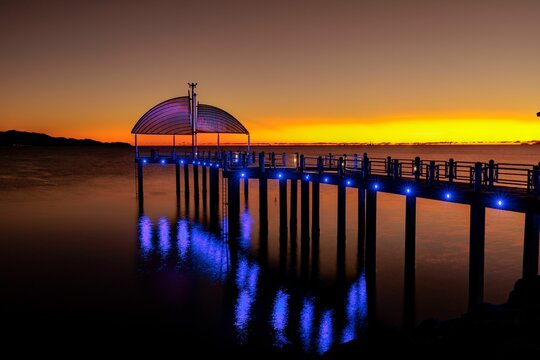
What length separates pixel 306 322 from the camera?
15.8 meters

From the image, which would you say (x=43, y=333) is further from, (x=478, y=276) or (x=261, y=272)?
(x=478, y=276)

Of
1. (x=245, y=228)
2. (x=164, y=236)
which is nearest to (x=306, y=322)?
(x=164, y=236)

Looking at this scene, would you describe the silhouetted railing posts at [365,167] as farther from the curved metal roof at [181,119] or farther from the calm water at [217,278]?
the curved metal roof at [181,119]

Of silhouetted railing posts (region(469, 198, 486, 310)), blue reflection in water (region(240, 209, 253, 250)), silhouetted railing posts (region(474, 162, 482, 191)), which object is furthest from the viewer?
blue reflection in water (region(240, 209, 253, 250))

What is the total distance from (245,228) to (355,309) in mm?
16397

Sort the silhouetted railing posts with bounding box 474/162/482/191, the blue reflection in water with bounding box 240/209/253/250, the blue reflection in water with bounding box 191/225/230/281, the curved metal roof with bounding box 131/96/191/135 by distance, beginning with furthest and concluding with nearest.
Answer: the curved metal roof with bounding box 131/96/191/135
the blue reflection in water with bounding box 240/209/253/250
the blue reflection in water with bounding box 191/225/230/281
the silhouetted railing posts with bounding box 474/162/482/191

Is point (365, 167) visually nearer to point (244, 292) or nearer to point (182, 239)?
point (244, 292)

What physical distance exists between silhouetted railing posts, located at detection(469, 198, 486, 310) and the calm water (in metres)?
2.11

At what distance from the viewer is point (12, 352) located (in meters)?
13.6

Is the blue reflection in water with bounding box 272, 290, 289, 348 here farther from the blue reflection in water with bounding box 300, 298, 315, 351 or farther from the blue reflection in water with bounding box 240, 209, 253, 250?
the blue reflection in water with bounding box 240, 209, 253, 250

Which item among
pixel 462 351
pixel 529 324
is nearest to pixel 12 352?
pixel 462 351

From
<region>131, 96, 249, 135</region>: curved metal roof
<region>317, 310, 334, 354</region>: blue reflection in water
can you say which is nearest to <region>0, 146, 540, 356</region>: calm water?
<region>317, 310, 334, 354</region>: blue reflection in water

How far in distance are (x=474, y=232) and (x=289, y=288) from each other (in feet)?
25.5

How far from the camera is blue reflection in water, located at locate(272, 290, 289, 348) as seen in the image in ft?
47.5
